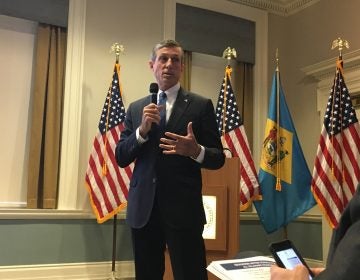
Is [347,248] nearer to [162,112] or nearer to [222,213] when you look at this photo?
[162,112]

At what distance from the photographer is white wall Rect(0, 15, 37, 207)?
381 cm

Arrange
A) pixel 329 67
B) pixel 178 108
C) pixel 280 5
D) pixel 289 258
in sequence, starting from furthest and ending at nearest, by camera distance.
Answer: pixel 280 5, pixel 329 67, pixel 178 108, pixel 289 258

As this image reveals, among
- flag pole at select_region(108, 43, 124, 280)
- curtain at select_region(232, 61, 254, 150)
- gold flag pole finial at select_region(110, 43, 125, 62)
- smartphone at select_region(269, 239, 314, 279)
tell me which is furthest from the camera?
curtain at select_region(232, 61, 254, 150)

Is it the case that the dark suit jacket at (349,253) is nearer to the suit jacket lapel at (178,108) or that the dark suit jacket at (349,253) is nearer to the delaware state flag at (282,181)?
the suit jacket lapel at (178,108)

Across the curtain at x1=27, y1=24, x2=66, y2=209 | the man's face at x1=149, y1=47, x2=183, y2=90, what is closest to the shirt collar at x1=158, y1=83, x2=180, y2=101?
the man's face at x1=149, y1=47, x2=183, y2=90

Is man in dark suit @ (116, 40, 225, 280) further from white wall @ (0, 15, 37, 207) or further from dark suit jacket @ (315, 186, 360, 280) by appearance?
white wall @ (0, 15, 37, 207)

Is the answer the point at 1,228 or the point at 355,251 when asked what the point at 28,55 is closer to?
the point at 1,228

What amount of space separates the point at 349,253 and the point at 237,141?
3.38 m

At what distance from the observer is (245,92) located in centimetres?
481

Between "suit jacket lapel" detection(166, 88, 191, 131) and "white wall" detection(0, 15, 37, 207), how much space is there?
7.89 ft

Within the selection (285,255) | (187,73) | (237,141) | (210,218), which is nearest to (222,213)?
(210,218)

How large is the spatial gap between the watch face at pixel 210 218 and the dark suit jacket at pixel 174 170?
1.67 meters

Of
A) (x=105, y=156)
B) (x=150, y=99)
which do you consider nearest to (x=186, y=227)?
(x=150, y=99)

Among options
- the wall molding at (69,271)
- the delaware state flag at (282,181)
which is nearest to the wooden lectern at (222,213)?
the delaware state flag at (282,181)
